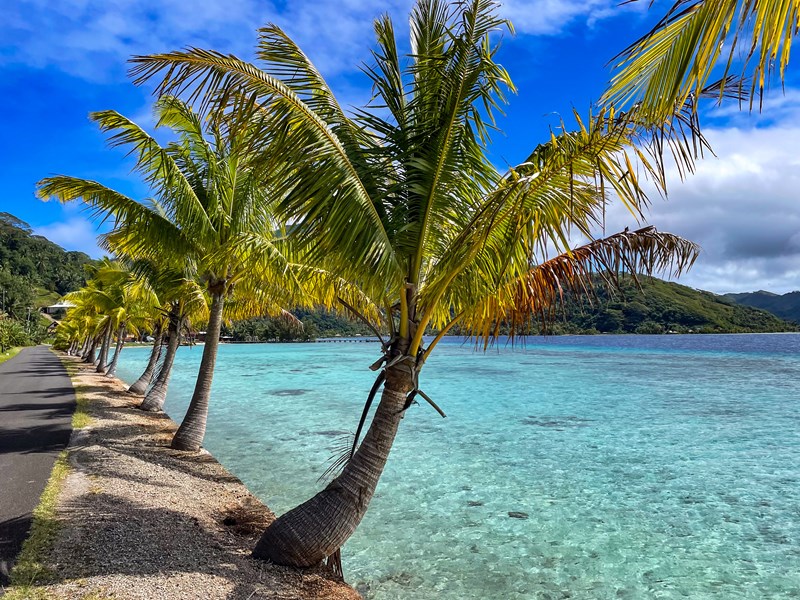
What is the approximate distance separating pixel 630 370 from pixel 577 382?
1120cm

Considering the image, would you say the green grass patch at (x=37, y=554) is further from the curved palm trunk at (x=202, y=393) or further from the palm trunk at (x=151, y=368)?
the palm trunk at (x=151, y=368)

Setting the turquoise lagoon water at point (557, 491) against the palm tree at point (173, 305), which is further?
the palm tree at point (173, 305)

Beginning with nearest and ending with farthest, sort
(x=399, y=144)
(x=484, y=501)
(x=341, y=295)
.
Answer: (x=399, y=144)
(x=341, y=295)
(x=484, y=501)

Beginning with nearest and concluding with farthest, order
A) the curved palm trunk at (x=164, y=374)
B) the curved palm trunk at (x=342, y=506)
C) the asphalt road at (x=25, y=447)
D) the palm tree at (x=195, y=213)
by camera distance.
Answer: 1. the curved palm trunk at (x=342, y=506)
2. the asphalt road at (x=25, y=447)
3. the palm tree at (x=195, y=213)
4. the curved palm trunk at (x=164, y=374)

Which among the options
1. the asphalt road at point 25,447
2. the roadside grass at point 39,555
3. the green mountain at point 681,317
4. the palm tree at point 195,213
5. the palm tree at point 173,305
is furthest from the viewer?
the green mountain at point 681,317

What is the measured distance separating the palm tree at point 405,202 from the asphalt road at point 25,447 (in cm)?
242

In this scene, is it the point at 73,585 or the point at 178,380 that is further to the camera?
the point at 178,380

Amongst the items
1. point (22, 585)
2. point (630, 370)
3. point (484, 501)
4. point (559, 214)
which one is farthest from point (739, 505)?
point (630, 370)

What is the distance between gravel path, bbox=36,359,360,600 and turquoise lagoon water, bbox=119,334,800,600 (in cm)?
106

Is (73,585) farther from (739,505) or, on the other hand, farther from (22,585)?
(739,505)

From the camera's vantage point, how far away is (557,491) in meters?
9.21

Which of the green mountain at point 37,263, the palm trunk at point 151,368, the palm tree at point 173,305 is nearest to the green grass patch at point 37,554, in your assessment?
the palm tree at point 173,305

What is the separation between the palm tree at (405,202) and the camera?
4.17 m

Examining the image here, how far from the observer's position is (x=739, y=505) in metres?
8.61
